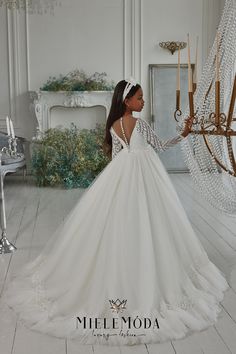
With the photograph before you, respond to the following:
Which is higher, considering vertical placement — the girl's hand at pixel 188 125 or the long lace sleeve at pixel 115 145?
the girl's hand at pixel 188 125

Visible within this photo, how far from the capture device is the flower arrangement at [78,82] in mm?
7993

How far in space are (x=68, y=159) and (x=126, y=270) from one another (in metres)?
4.55

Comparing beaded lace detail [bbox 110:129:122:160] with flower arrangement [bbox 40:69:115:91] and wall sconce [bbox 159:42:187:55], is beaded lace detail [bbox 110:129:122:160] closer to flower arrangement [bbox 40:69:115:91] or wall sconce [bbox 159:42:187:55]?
flower arrangement [bbox 40:69:115:91]

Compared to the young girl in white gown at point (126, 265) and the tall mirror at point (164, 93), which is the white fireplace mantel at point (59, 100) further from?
the young girl in white gown at point (126, 265)

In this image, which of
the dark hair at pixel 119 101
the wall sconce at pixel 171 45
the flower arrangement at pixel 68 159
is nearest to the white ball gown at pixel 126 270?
the dark hair at pixel 119 101

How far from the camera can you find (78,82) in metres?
8.08

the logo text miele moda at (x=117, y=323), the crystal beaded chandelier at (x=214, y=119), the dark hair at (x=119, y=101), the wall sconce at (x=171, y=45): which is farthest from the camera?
the wall sconce at (x=171, y=45)

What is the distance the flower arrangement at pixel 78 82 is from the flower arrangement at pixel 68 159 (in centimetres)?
86

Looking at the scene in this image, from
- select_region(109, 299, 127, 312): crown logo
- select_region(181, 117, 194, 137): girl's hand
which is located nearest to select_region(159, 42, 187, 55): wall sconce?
select_region(181, 117, 194, 137): girl's hand

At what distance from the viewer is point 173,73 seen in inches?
332

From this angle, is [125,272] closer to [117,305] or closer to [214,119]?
[117,305]

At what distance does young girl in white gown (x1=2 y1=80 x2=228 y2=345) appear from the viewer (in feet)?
9.06

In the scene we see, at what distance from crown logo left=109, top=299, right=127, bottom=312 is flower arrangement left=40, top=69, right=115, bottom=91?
560cm

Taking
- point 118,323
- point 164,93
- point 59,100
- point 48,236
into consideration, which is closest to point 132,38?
point 164,93
